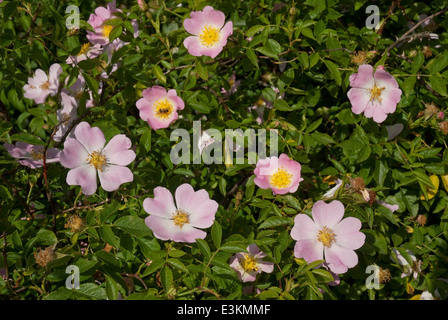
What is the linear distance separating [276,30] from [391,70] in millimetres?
479

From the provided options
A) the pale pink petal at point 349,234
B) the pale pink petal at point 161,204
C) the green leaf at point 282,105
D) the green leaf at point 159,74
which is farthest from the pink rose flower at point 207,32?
the pale pink petal at point 349,234

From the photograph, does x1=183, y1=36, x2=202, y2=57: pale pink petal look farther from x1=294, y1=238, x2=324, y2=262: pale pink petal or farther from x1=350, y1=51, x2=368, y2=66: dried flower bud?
x1=294, y1=238, x2=324, y2=262: pale pink petal

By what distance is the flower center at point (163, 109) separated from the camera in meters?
1.62

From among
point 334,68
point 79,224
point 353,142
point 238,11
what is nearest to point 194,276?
point 79,224

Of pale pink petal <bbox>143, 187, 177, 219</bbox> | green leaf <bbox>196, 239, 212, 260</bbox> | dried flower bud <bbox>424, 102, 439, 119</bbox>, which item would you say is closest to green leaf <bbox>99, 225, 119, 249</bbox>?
pale pink petal <bbox>143, 187, 177, 219</bbox>

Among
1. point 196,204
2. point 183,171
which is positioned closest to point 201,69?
point 183,171

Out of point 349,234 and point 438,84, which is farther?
point 438,84

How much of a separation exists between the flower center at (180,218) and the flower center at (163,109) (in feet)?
1.20

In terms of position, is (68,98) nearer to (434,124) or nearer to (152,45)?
(152,45)

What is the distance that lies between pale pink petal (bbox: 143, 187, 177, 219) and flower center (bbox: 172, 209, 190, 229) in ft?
0.05

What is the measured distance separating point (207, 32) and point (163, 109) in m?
0.31

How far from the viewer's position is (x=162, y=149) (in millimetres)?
1743

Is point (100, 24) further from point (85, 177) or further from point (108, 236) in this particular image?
point (108, 236)

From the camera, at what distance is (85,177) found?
4.60 feet
